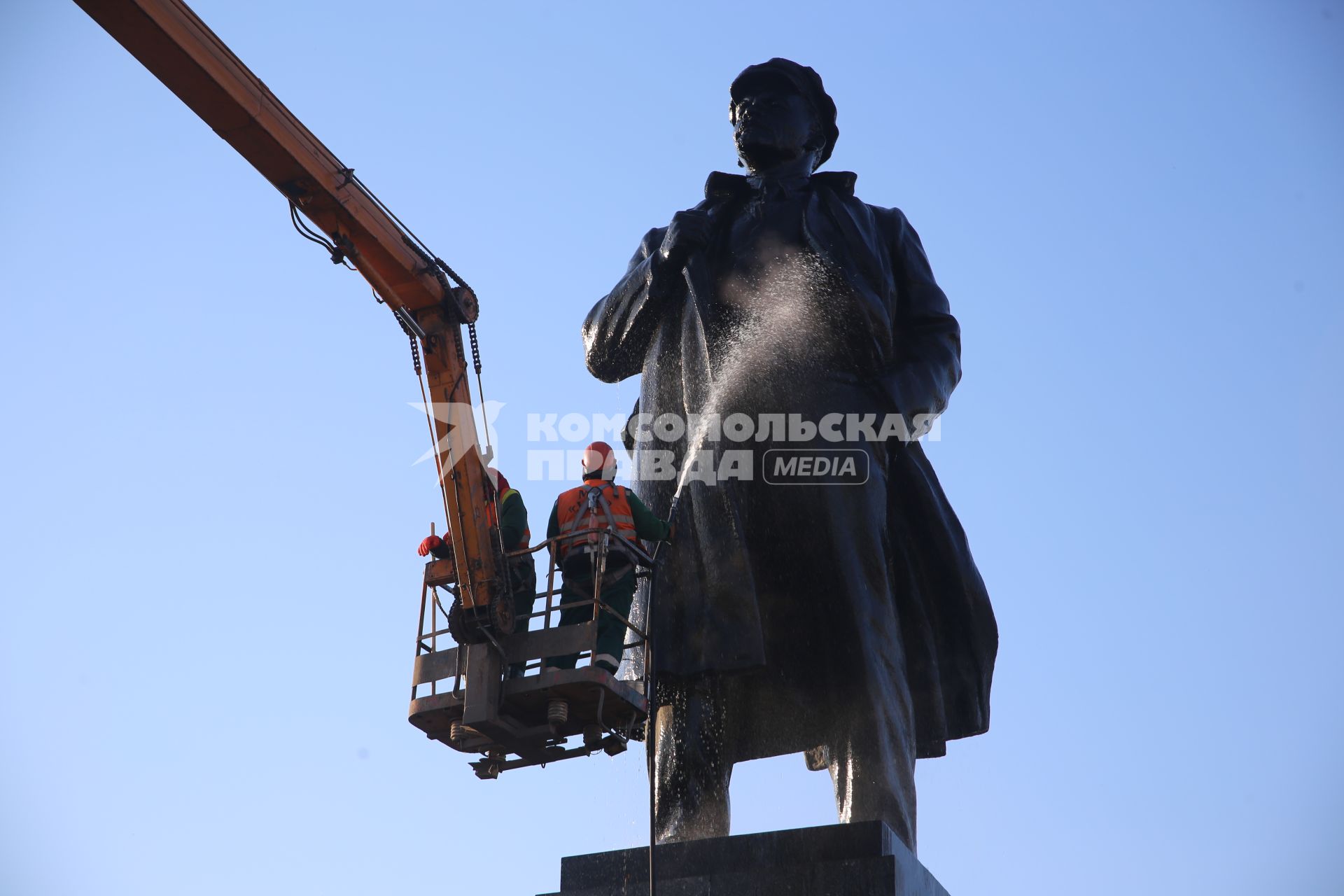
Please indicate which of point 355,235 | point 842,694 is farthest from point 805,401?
point 355,235

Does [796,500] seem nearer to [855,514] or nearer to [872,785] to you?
[855,514]

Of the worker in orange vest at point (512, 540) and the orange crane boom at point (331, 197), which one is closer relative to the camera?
the worker in orange vest at point (512, 540)

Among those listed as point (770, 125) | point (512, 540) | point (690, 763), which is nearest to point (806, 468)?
point (690, 763)

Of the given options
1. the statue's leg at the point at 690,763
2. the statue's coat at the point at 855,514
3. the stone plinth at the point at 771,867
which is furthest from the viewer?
the statue's coat at the point at 855,514

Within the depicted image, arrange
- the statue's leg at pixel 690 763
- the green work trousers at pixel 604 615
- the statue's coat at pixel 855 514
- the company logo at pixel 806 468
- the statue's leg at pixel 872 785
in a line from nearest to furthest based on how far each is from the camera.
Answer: the statue's leg at pixel 872 785 < the statue's leg at pixel 690 763 < the statue's coat at pixel 855 514 < the green work trousers at pixel 604 615 < the company logo at pixel 806 468

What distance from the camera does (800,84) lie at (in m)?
12.6

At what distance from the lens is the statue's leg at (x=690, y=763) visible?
10.3m

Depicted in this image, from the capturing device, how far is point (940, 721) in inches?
439

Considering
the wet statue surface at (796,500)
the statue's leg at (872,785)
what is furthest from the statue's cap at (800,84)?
the statue's leg at (872,785)

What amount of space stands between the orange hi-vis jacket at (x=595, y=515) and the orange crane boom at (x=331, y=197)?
1361mm

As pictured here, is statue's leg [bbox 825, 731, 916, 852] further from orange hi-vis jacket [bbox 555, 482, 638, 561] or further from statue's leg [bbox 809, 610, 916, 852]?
orange hi-vis jacket [bbox 555, 482, 638, 561]

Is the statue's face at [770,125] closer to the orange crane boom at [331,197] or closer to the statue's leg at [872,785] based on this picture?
the orange crane boom at [331,197]

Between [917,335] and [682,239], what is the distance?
62.9 inches

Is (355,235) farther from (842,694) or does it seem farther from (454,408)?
(842,694)
